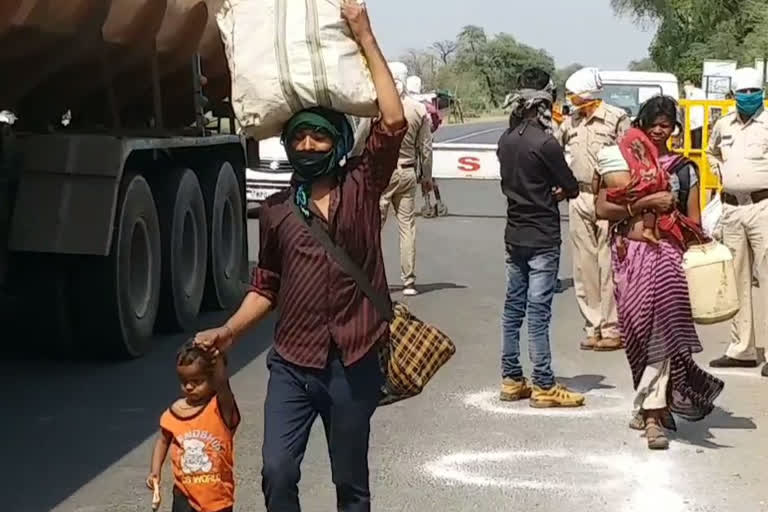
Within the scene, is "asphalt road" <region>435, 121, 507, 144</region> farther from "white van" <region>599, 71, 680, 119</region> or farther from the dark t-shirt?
the dark t-shirt

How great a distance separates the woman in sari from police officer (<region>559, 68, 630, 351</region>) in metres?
2.44

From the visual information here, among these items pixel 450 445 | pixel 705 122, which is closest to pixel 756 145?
pixel 450 445

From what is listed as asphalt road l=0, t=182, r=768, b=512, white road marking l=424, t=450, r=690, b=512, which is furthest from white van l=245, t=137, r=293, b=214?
white road marking l=424, t=450, r=690, b=512

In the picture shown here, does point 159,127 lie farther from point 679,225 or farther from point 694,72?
point 694,72

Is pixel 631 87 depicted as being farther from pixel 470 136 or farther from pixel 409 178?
pixel 470 136

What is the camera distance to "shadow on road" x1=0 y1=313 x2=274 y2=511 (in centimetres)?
667

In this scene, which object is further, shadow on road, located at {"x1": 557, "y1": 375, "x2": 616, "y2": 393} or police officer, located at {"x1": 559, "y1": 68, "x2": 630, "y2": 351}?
police officer, located at {"x1": 559, "y1": 68, "x2": 630, "y2": 351}

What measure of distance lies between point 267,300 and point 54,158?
14.0ft

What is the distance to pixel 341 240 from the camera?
4570mm

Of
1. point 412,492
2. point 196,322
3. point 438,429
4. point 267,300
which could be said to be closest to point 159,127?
point 196,322

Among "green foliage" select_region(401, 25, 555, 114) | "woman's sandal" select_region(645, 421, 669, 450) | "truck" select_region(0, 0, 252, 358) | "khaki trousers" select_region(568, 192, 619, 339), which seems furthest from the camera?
"green foliage" select_region(401, 25, 555, 114)

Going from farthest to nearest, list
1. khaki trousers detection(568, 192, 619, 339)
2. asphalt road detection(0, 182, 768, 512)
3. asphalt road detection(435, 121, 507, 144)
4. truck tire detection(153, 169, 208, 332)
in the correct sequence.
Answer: asphalt road detection(435, 121, 507, 144)
truck tire detection(153, 169, 208, 332)
khaki trousers detection(568, 192, 619, 339)
asphalt road detection(0, 182, 768, 512)

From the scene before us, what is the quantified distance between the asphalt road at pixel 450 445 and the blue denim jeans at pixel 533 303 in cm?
27

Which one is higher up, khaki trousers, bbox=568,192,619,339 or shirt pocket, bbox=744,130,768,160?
shirt pocket, bbox=744,130,768,160
